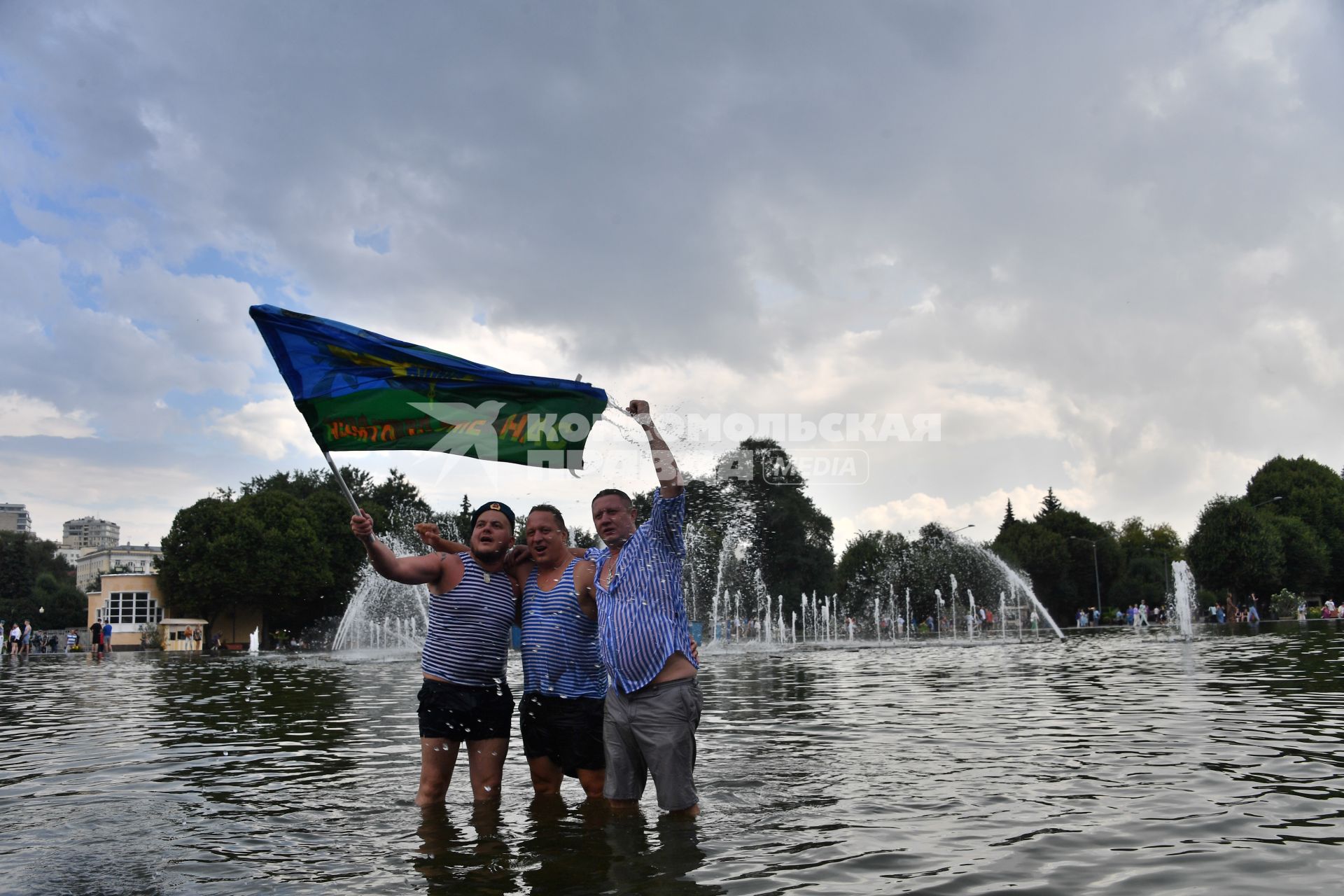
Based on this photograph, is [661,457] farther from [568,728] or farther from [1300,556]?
[1300,556]

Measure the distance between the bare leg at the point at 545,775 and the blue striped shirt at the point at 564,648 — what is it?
558 mm

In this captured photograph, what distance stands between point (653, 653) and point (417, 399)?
280cm

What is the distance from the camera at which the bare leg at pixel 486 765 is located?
624 cm

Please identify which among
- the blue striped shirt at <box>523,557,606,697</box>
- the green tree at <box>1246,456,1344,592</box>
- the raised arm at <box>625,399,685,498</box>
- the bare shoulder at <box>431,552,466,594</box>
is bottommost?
the blue striped shirt at <box>523,557,606,697</box>

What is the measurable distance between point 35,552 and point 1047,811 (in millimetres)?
146991

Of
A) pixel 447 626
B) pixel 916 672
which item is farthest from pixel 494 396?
pixel 916 672

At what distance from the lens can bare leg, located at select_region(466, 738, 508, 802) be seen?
624 cm

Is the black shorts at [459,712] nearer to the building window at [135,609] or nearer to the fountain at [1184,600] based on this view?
the fountain at [1184,600]

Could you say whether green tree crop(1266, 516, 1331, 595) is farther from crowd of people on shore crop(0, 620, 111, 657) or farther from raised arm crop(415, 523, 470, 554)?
raised arm crop(415, 523, 470, 554)

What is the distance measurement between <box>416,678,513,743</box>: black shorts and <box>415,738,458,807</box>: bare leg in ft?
0.23

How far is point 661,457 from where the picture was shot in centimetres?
546

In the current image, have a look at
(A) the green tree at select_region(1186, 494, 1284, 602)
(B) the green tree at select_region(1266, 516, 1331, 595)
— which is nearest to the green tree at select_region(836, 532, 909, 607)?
(A) the green tree at select_region(1186, 494, 1284, 602)

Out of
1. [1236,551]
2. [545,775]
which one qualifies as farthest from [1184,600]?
[545,775]

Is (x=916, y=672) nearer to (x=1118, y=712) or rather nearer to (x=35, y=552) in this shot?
(x=1118, y=712)
